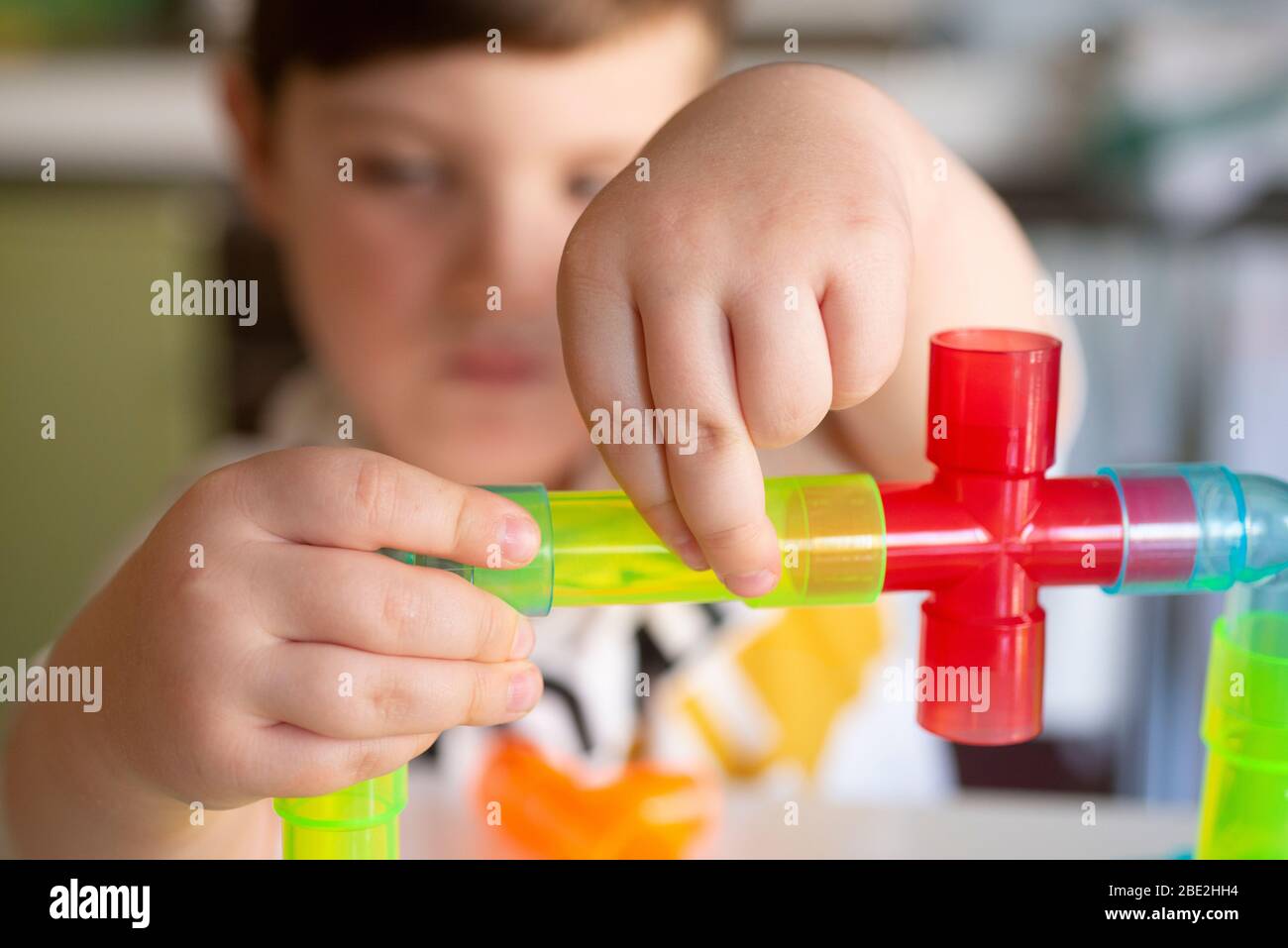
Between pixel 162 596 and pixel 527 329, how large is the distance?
0.58 meters

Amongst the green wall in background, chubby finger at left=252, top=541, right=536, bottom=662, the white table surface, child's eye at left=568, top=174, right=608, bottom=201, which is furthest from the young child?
the green wall in background

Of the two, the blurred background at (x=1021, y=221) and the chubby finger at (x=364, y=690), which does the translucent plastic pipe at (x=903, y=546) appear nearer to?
the chubby finger at (x=364, y=690)

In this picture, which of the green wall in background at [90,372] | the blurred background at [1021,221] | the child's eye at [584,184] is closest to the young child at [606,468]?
the child's eye at [584,184]

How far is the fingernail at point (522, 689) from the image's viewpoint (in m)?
0.37

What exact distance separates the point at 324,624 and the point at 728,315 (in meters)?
0.14

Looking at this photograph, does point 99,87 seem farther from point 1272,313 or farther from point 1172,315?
point 1272,313

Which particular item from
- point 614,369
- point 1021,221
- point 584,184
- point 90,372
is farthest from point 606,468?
point 90,372

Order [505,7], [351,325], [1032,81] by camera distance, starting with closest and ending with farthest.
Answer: [505,7], [351,325], [1032,81]

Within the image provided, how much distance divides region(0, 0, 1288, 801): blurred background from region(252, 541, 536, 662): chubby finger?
127 cm

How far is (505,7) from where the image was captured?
33.4 inches

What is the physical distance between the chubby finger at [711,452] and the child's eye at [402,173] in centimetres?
58

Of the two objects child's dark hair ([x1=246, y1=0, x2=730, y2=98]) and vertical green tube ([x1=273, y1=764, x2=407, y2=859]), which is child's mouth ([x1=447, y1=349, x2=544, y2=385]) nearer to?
child's dark hair ([x1=246, y1=0, x2=730, y2=98])

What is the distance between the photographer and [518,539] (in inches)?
13.4
